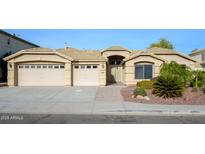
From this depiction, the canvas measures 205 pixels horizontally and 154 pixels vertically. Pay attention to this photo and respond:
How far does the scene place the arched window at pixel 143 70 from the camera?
89.6 ft

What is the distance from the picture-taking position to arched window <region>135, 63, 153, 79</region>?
27297mm

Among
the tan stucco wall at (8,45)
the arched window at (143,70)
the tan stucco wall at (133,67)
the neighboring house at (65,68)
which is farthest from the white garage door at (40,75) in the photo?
the arched window at (143,70)

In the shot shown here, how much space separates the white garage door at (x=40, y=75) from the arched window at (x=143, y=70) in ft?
25.5

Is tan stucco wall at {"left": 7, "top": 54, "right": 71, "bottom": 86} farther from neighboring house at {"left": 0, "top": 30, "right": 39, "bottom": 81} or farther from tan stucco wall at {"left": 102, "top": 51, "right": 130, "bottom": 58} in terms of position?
tan stucco wall at {"left": 102, "top": 51, "right": 130, "bottom": 58}

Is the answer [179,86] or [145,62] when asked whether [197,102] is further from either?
[145,62]

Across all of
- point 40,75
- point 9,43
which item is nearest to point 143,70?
point 40,75

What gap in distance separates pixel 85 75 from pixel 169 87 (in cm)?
1191

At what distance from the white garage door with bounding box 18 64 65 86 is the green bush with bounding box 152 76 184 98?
39.5ft

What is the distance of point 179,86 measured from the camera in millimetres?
16609

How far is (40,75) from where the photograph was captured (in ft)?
86.0

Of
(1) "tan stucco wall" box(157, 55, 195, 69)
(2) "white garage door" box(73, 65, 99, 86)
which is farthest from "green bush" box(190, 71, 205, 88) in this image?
(2) "white garage door" box(73, 65, 99, 86)

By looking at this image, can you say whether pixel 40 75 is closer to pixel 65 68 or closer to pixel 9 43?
pixel 65 68

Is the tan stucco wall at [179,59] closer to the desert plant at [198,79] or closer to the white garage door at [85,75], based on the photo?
the desert plant at [198,79]

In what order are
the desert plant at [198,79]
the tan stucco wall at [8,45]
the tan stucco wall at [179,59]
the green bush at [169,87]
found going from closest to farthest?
the green bush at [169,87] → the desert plant at [198,79] → the tan stucco wall at [8,45] → the tan stucco wall at [179,59]
